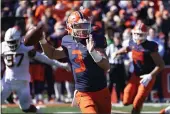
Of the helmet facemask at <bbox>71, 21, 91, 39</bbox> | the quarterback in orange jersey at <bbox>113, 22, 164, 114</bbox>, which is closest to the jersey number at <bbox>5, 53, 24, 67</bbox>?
the quarterback in orange jersey at <bbox>113, 22, 164, 114</bbox>

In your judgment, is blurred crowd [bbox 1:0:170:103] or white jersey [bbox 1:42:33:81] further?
blurred crowd [bbox 1:0:170:103]

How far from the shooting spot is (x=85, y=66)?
6.33m

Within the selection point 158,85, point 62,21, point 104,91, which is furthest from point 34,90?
point 104,91

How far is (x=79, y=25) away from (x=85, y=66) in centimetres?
46

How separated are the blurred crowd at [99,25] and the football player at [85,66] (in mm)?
4400

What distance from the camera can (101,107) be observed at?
6352 millimetres

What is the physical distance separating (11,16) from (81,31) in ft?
23.8

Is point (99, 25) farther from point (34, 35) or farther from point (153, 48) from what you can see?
point (34, 35)

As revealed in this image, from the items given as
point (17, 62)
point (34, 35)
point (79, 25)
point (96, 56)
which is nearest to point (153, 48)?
point (17, 62)

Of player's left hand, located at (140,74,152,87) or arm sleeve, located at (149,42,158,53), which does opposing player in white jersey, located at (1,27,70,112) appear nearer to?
player's left hand, located at (140,74,152,87)

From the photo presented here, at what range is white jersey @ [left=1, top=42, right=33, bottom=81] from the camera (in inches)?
352

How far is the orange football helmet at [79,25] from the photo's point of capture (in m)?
6.27

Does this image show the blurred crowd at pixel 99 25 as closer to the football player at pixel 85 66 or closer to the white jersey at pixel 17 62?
the white jersey at pixel 17 62

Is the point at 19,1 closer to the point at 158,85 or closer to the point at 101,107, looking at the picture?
the point at 158,85
